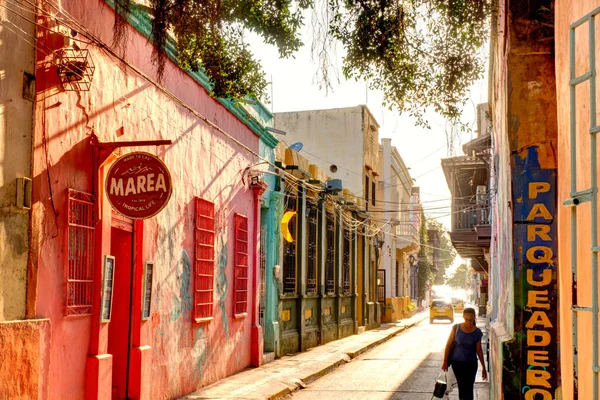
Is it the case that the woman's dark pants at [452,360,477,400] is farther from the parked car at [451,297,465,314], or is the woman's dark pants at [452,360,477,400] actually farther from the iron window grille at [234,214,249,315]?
the parked car at [451,297,465,314]

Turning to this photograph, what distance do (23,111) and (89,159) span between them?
1481mm

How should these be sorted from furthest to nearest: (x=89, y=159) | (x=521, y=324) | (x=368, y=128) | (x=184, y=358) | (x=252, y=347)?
(x=368, y=128) → (x=252, y=347) → (x=184, y=358) → (x=89, y=159) → (x=521, y=324)

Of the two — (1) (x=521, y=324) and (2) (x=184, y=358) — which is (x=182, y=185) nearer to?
(2) (x=184, y=358)

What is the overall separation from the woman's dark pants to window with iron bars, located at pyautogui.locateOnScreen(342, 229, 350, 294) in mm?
16132

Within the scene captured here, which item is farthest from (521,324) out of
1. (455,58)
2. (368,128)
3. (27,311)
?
(368,128)

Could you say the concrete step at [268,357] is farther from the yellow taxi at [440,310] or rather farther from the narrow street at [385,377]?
the yellow taxi at [440,310]

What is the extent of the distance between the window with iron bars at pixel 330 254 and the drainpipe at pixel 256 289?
694 centimetres

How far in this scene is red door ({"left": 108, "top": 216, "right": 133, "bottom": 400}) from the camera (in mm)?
10016

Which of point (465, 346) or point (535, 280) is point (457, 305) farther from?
point (535, 280)

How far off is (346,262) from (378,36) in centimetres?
1967

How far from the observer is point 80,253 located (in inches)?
334

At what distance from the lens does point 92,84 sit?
8.75 m

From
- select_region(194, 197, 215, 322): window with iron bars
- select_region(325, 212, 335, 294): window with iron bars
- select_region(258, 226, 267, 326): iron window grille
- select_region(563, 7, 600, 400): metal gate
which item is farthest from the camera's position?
select_region(325, 212, 335, 294): window with iron bars

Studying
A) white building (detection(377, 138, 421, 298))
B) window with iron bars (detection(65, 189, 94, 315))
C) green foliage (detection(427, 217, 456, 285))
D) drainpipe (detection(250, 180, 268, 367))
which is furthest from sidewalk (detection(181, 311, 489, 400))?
green foliage (detection(427, 217, 456, 285))
